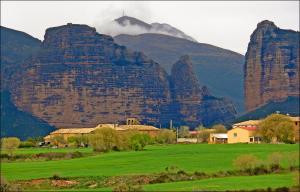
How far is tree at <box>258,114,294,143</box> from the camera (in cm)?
14012

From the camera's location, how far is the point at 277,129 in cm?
14175

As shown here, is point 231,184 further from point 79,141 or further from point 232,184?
point 79,141

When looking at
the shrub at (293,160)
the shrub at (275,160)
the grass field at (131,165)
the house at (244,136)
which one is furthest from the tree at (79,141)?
the shrub at (293,160)

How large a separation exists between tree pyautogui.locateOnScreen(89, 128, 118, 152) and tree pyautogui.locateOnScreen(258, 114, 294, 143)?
24.7 metres

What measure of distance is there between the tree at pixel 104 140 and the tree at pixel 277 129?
972 inches

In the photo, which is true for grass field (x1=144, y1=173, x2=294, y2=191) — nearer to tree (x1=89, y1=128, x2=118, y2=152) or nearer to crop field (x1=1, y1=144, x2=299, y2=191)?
crop field (x1=1, y1=144, x2=299, y2=191)

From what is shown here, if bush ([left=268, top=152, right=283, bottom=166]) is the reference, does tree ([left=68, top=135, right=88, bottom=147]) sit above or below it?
above

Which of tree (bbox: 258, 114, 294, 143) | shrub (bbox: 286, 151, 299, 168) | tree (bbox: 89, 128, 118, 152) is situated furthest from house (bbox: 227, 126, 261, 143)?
shrub (bbox: 286, 151, 299, 168)

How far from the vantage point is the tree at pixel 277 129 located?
460 feet

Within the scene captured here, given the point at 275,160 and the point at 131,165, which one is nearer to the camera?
the point at 275,160

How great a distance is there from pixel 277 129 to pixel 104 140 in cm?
2868

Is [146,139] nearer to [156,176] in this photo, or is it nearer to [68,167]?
[68,167]

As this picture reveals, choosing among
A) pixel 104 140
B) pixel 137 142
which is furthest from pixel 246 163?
pixel 104 140

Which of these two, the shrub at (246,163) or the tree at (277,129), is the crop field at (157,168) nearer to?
the shrub at (246,163)
